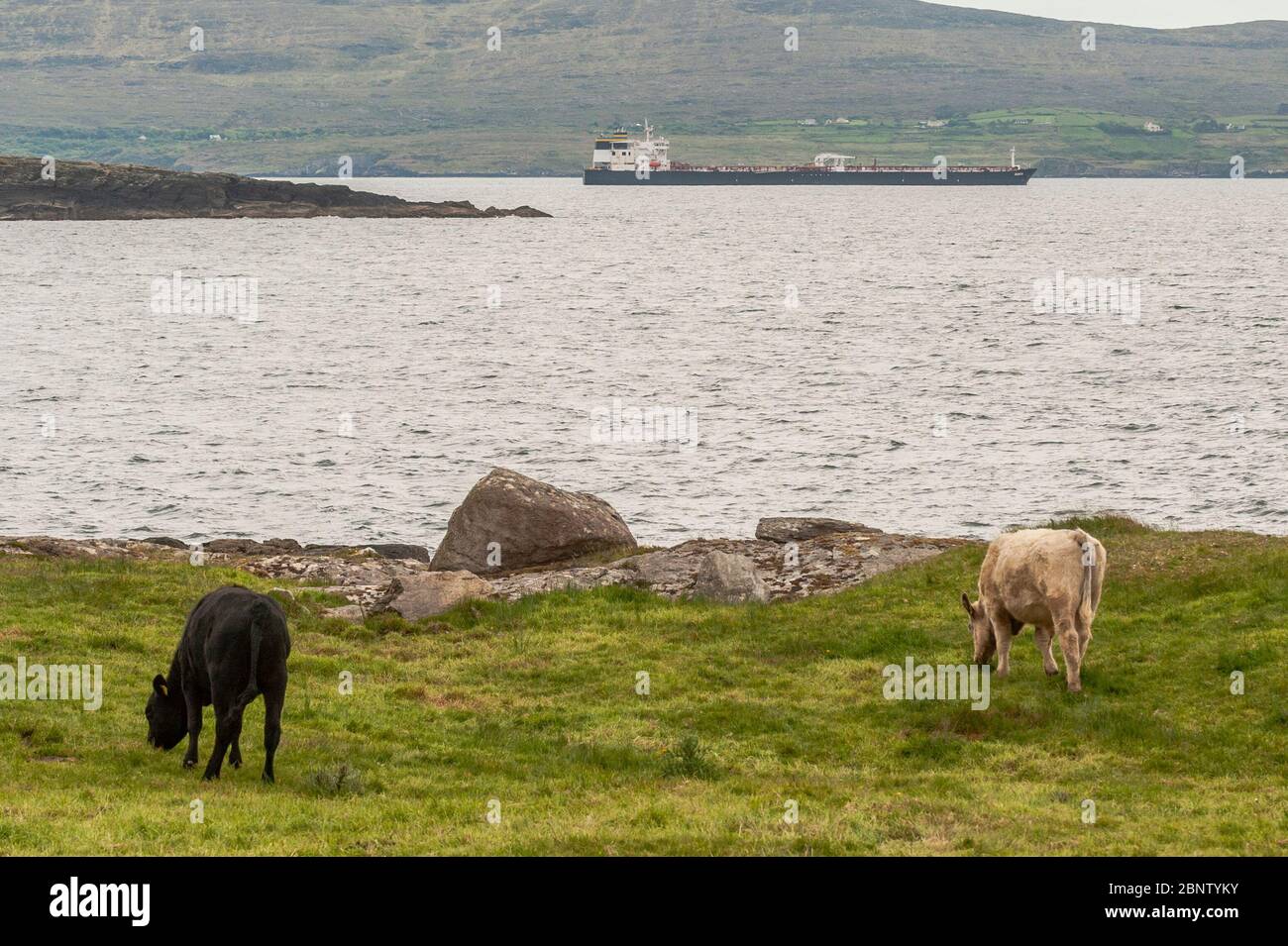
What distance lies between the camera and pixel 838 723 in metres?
21.6

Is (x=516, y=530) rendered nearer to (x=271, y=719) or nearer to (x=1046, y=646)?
(x=1046, y=646)

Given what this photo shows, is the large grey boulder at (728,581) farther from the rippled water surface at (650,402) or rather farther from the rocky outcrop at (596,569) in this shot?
the rippled water surface at (650,402)

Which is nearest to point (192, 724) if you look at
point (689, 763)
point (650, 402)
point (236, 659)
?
point (236, 659)

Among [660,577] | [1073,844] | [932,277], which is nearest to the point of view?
[1073,844]

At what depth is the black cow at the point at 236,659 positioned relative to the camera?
16875 mm

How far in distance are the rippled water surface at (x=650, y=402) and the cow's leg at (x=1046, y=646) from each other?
991 inches

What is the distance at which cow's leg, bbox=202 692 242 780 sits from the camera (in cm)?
1707

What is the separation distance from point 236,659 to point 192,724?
1693mm

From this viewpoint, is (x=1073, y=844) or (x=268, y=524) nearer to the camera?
(x=1073, y=844)

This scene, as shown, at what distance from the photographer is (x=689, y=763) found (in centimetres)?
1902

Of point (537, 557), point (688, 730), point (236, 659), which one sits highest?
point (236, 659)

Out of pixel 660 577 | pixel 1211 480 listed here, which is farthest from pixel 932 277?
pixel 660 577
